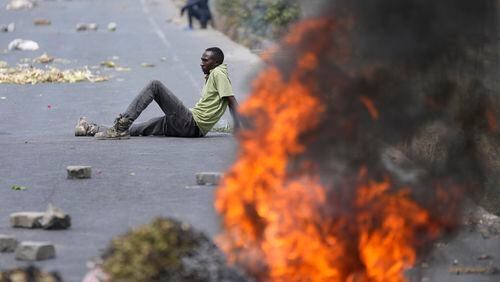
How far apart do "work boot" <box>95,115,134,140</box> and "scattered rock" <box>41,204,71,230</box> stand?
531 centimetres

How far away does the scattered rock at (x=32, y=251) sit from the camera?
27.8ft

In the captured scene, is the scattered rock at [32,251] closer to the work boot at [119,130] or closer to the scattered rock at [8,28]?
the work boot at [119,130]

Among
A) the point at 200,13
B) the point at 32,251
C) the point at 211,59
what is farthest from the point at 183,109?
the point at 200,13

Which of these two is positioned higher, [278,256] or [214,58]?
[278,256]

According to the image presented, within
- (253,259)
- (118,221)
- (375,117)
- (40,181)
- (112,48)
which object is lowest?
(112,48)

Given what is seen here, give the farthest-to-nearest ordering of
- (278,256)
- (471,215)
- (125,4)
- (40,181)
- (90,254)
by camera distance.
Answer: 1. (125,4)
2. (40,181)
3. (471,215)
4. (90,254)
5. (278,256)

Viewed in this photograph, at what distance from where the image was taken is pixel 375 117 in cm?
762

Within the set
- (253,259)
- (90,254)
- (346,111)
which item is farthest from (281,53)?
(90,254)

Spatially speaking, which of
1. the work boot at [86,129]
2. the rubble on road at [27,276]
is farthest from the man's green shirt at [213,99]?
the rubble on road at [27,276]

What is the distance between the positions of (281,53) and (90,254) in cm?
203

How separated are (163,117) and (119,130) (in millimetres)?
554

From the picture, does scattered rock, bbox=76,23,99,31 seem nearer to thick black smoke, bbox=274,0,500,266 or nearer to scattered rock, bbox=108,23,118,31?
scattered rock, bbox=108,23,118,31

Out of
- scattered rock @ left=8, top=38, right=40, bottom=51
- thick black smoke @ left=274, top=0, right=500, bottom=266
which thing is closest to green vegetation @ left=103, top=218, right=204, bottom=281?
thick black smoke @ left=274, top=0, right=500, bottom=266

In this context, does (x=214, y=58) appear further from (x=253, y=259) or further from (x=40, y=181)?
(x=253, y=259)
